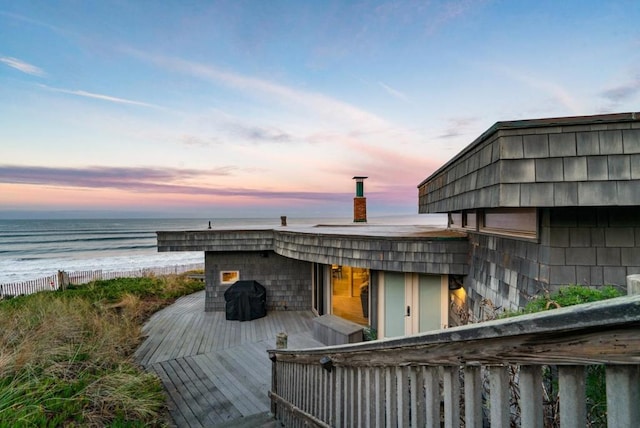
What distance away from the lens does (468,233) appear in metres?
4.84

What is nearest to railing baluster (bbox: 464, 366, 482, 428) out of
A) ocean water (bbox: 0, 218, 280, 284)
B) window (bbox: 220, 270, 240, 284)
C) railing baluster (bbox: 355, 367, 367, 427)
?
railing baluster (bbox: 355, 367, 367, 427)

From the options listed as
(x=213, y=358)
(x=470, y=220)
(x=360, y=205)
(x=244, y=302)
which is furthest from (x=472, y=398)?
(x=360, y=205)

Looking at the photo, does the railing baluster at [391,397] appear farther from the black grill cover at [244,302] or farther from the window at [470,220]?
the black grill cover at [244,302]

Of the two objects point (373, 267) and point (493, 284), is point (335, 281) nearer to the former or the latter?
point (373, 267)

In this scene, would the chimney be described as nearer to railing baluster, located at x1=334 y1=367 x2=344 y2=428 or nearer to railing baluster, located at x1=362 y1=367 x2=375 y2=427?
railing baluster, located at x1=334 y1=367 x2=344 y2=428

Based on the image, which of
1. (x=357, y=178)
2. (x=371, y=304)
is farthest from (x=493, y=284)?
(x=357, y=178)

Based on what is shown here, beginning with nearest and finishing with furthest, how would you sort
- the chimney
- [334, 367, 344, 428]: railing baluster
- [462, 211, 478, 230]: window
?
[334, 367, 344, 428]: railing baluster, [462, 211, 478, 230]: window, the chimney

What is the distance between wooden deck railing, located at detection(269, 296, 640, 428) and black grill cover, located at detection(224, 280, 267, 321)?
260 inches

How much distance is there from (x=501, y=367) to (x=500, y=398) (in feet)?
0.36

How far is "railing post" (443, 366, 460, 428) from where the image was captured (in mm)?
1107

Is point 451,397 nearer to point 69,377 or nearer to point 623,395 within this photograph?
point 623,395

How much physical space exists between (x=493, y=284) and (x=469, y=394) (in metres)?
3.36

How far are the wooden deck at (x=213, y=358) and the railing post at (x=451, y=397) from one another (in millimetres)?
3910

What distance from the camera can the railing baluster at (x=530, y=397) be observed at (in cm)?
79
